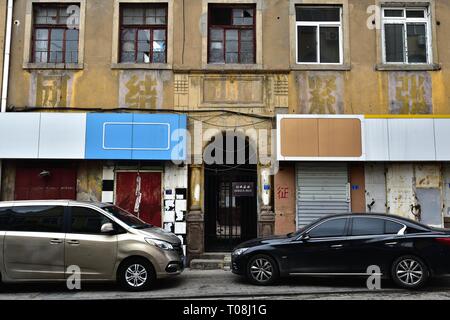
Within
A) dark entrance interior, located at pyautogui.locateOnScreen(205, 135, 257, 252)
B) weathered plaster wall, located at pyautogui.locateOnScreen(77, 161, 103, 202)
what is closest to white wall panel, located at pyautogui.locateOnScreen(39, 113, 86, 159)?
weathered plaster wall, located at pyautogui.locateOnScreen(77, 161, 103, 202)

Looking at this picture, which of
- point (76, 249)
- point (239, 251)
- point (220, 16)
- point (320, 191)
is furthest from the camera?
point (220, 16)

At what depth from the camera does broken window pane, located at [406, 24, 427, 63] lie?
12.9 m

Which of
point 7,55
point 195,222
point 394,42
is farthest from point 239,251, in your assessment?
point 7,55

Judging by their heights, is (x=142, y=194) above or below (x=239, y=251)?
above

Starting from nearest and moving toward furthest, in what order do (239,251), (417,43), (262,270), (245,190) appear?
(262,270) → (239,251) → (245,190) → (417,43)

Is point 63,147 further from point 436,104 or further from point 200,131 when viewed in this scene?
point 436,104

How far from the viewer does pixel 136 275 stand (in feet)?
28.3

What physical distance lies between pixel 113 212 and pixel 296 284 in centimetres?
405

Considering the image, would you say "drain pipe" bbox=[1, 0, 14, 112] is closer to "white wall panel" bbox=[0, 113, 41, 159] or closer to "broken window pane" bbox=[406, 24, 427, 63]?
"white wall panel" bbox=[0, 113, 41, 159]

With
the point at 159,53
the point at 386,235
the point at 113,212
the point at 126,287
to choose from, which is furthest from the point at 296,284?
the point at 159,53

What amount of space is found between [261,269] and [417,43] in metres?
8.33

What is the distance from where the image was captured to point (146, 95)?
496 inches

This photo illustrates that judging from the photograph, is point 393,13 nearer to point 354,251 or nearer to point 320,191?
point 320,191

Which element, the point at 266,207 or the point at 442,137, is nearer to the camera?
the point at 442,137
